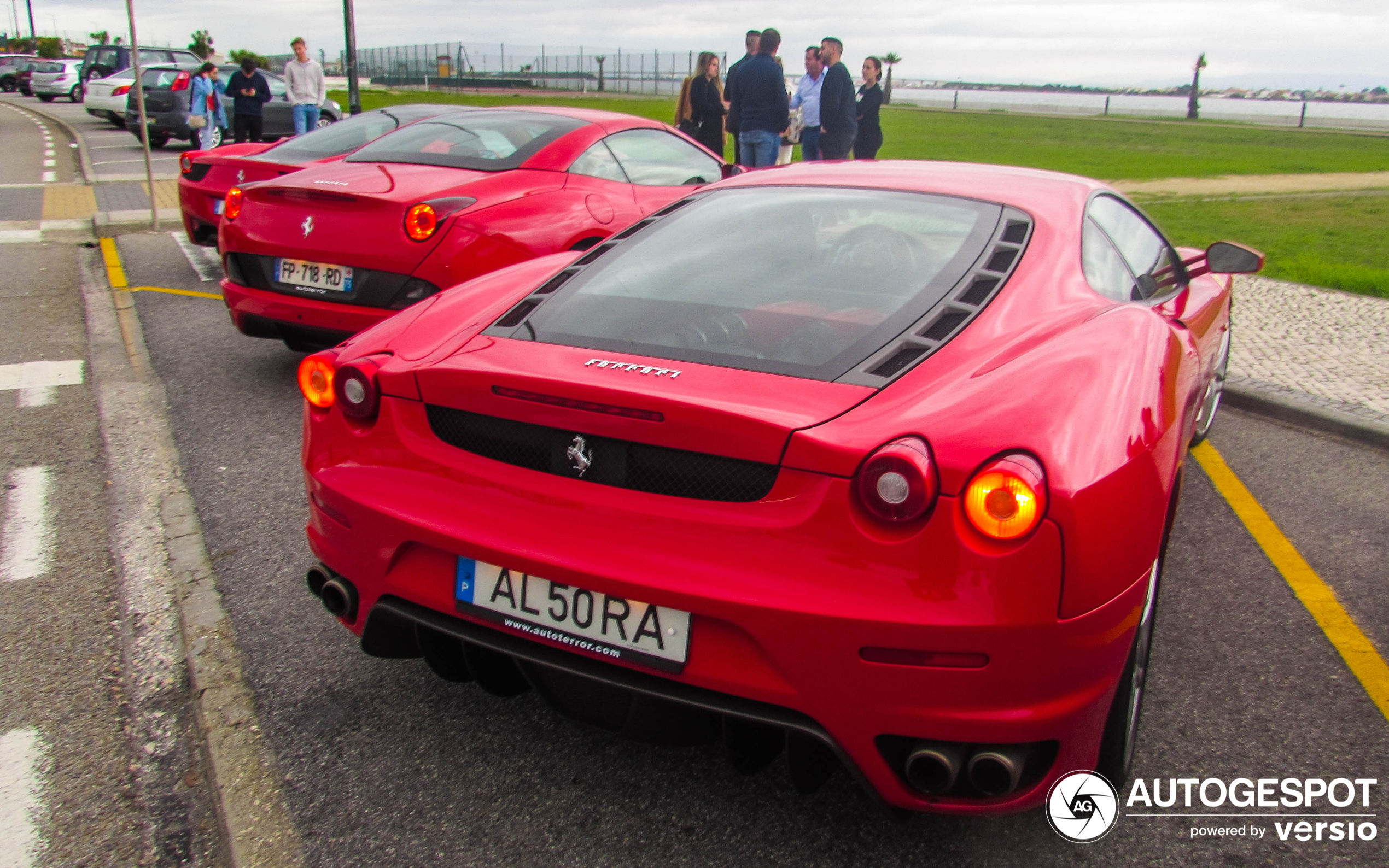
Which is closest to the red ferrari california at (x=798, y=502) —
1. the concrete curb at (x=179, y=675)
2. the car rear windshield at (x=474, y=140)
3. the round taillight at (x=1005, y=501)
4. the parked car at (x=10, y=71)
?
the round taillight at (x=1005, y=501)

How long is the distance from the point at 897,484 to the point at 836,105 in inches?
385

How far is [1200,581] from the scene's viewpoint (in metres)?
3.52

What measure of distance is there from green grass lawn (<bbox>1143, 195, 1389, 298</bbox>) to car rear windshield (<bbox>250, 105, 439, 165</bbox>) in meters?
6.17

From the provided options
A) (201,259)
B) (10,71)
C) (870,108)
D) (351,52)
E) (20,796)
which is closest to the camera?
(20,796)

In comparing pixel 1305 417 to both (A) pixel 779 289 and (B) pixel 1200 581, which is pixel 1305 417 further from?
(A) pixel 779 289

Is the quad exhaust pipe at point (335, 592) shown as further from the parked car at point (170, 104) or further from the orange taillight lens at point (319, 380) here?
the parked car at point (170, 104)

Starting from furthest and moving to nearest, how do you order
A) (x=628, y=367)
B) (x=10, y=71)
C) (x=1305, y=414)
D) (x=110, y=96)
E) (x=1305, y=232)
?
(x=10, y=71)
(x=110, y=96)
(x=1305, y=232)
(x=1305, y=414)
(x=628, y=367)

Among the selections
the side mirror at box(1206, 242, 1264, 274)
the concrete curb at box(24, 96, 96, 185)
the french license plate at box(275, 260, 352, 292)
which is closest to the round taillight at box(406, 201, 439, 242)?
the french license plate at box(275, 260, 352, 292)

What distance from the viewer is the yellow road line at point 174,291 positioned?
781 centimetres

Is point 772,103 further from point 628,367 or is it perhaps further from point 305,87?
point 628,367

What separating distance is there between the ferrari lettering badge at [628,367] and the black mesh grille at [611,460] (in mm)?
168

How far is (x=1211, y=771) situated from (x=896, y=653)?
1.18 m

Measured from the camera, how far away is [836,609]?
1797 mm

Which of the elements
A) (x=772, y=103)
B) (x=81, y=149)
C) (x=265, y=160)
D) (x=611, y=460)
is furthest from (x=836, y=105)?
(x=81, y=149)
